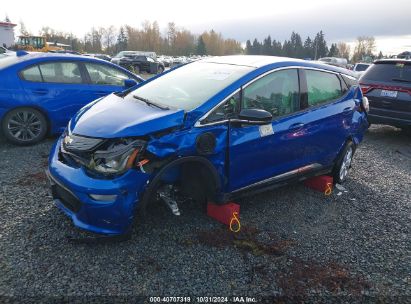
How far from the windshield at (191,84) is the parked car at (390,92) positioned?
500 cm

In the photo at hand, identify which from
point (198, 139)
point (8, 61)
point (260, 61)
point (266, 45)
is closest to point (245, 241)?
point (198, 139)

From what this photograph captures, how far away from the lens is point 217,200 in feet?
11.7

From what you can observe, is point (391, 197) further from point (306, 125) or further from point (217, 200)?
point (217, 200)

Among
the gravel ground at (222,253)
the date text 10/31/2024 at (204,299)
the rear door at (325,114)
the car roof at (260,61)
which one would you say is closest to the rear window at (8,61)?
the gravel ground at (222,253)

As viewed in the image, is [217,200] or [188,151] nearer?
[188,151]

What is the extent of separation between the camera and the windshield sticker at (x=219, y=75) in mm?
3743

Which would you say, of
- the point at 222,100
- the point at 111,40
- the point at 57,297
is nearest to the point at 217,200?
the point at 222,100

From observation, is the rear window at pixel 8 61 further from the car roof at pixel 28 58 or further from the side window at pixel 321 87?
the side window at pixel 321 87

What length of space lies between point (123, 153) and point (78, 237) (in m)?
0.97

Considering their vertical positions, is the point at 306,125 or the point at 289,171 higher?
the point at 306,125

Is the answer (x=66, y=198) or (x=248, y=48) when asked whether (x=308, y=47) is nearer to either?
(x=248, y=48)

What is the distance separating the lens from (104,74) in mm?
6715

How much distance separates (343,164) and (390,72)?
395 centimetres

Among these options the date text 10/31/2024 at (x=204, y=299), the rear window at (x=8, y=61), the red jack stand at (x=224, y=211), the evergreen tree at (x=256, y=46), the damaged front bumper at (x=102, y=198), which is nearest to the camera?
the date text 10/31/2024 at (x=204, y=299)
